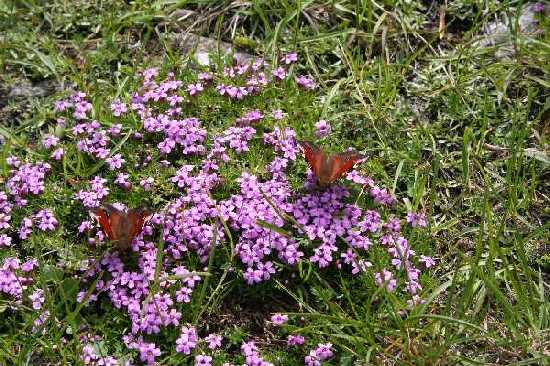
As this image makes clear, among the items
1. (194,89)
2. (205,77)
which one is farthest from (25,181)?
(205,77)

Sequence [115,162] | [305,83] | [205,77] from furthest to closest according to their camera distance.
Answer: [305,83] < [205,77] < [115,162]

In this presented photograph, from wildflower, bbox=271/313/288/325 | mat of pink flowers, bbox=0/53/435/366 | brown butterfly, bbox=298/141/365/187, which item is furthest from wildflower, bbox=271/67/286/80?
wildflower, bbox=271/313/288/325

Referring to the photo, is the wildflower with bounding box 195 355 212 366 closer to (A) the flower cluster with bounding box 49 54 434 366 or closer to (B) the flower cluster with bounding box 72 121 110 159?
(A) the flower cluster with bounding box 49 54 434 366

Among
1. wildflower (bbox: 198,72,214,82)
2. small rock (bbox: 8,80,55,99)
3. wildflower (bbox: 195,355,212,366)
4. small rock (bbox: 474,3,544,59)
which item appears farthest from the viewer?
small rock (bbox: 474,3,544,59)

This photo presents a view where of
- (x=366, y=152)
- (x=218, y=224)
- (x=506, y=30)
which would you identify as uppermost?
(x=506, y=30)

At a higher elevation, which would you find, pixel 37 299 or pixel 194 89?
pixel 194 89

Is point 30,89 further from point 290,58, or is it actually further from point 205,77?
point 290,58
